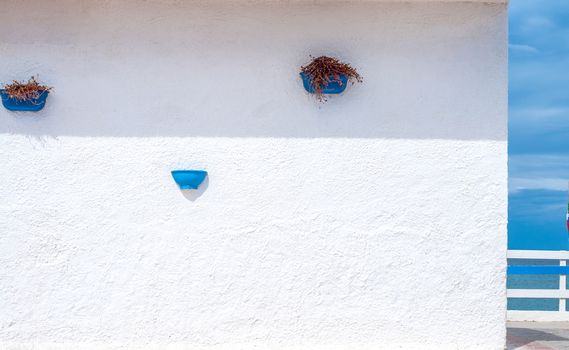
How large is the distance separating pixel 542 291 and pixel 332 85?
16.8 feet

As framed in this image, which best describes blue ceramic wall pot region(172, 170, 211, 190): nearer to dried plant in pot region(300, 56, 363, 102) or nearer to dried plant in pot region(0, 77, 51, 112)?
dried plant in pot region(300, 56, 363, 102)

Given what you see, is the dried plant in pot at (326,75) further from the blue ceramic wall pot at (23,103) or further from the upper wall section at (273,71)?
the blue ceramic wall pot at (23,103)

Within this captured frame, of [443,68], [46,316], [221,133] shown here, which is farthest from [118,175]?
[443,68]

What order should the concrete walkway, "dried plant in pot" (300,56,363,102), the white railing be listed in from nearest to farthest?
"dried plant in pot" (300,56,363,102) → the concrete walkway → the white railing

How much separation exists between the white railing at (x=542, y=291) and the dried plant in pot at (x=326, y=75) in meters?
3.89

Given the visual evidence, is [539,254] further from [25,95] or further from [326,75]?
[25,95]

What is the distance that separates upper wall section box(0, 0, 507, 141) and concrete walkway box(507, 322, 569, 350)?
238 centimetres

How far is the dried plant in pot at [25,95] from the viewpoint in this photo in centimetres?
696

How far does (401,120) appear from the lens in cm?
707

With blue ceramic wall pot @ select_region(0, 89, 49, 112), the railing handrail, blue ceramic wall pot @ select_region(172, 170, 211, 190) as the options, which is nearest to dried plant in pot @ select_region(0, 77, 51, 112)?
blue ceramic wall pot @ select_region(0, 89, 49, 112)

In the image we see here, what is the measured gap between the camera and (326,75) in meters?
6.89

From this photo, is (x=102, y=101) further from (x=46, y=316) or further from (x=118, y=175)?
(x=46, y=316)

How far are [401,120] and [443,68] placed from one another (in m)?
0.66

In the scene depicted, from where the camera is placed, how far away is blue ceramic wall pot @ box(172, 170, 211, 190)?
693 centimetres
